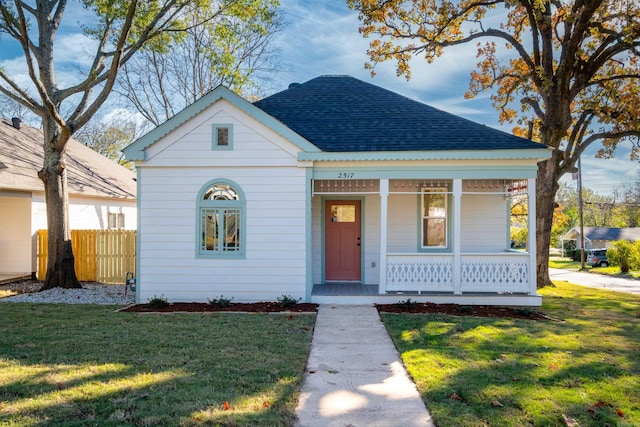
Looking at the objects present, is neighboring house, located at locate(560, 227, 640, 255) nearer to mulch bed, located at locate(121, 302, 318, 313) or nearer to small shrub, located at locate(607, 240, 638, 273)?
small shrub, located at locate(607, 240, 638, 273)

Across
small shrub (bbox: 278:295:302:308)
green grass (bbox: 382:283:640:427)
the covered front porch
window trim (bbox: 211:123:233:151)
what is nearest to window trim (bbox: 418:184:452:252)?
the covered front porch

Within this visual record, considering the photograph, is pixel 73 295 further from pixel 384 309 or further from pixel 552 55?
pixel 552 55

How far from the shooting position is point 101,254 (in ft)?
44.2

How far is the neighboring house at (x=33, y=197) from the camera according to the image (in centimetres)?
1344

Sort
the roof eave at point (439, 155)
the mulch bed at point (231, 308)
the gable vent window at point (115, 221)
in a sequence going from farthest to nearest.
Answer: the gable vent window at point (115, 221) → the roof eave at point (439, 155) → the mulch bed at point (231, 308)

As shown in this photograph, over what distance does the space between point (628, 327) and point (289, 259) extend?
697 cm

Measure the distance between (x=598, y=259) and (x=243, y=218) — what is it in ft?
112

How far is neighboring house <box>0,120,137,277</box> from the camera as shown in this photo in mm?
13438

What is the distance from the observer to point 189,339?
6.46 meters

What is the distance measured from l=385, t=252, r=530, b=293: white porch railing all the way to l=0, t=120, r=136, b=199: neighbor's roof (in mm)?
11566

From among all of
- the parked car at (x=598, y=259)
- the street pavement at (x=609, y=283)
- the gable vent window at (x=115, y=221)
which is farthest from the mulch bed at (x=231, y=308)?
the parked car at (x=598, y=259)

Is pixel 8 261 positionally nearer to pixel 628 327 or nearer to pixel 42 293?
pixel 42 293

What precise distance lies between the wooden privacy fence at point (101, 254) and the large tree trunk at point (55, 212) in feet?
4.91

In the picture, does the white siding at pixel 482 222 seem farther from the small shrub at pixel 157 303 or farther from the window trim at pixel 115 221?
the window trim at pixel 115 221
